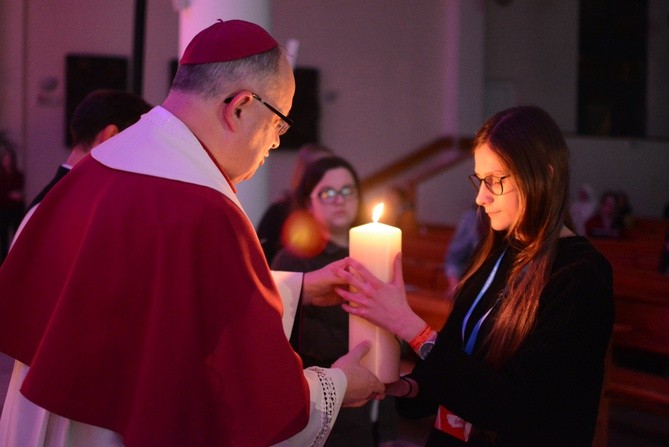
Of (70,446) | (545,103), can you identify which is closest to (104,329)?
(70,446)

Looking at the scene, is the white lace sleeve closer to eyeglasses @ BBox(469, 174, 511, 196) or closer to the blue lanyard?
the blue lanyard

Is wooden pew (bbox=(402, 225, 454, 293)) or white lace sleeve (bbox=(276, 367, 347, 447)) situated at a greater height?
white lace sleeve (bbox=(276, 367, 347, 447))

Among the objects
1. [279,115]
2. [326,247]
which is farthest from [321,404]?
[326,247]

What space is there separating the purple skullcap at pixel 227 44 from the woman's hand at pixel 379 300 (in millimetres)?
497

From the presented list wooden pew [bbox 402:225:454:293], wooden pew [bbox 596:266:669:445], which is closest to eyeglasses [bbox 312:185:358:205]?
wooden pew [bbox 596:266:669:445]

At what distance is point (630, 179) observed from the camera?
15.1 metres

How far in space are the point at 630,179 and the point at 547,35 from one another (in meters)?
3.29

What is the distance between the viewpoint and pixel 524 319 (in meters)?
1.79

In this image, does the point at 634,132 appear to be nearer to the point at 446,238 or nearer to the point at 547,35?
the point at 547,35

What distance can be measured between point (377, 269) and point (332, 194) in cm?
166

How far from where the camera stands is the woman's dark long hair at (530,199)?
5.97ft

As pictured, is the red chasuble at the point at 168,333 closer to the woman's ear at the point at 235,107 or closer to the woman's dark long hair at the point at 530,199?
the woman's ear at the point at 235,107

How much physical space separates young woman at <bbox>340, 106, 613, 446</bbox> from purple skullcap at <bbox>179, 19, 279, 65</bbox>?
503 millimetres

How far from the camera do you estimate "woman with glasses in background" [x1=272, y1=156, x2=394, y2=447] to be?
2.98 metres
